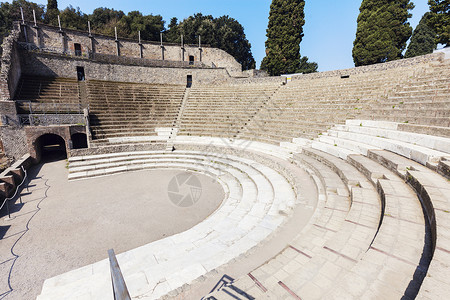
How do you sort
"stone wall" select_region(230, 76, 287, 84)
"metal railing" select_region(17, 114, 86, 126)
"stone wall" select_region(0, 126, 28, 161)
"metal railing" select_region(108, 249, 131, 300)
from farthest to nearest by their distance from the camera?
"stone wall" select_region(230, 76, 287, 84), "metal railing" select_region(17, 114, 86, 126), "stone wall" select_region(0, 126, 28, 161), "metal railing" select_region(108, 249, 131, 300)

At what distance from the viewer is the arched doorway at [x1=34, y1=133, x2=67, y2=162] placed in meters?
12.2

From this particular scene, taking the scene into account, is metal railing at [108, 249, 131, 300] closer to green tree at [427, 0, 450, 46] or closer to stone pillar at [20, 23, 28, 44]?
green tree at [427, 0, 450, 46]

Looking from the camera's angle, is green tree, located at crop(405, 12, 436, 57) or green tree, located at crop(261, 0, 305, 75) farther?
green tree, located at crop(405, 12, 436, 57)

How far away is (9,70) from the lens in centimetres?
1406

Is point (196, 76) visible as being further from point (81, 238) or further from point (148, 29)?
point (148, 29)

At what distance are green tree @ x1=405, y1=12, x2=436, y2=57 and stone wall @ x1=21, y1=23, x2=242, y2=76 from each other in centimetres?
3574

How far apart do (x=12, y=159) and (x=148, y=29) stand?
3862 centimetres

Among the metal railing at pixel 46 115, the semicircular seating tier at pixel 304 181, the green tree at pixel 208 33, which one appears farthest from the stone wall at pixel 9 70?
the green tree at pixel 208 33

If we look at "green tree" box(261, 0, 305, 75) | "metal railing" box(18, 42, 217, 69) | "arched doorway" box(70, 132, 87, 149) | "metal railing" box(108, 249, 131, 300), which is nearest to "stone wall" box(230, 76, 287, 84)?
"metal railing" box(18, 42, 217, 69)

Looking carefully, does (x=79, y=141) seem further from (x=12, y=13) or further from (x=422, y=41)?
(x=422, y=41)

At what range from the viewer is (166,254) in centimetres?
440

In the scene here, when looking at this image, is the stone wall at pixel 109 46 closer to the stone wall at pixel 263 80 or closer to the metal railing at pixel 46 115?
the stone wall at pixel 263 80

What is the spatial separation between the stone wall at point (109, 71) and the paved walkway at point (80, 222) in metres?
13.7

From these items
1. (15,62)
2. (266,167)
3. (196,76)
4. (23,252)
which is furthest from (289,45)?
(23,252)
